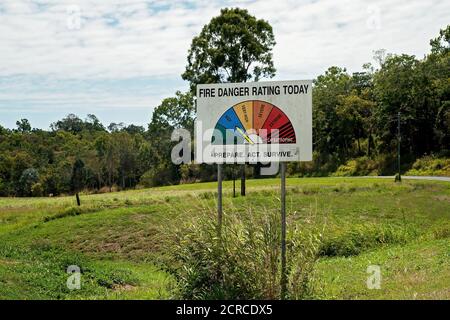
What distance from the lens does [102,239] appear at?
19.9 meters

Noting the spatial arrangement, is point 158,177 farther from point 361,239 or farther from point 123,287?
point 123,287

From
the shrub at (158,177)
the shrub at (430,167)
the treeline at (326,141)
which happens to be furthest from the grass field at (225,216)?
the shrub at (158,177)

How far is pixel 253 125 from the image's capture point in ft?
27.9

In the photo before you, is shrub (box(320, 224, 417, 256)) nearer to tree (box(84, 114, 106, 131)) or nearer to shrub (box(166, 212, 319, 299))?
shrub (box(166, 212, 319, 299))

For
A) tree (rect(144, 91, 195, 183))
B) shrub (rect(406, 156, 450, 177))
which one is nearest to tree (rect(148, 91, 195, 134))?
tree (rect(144, 91, 195, 183))

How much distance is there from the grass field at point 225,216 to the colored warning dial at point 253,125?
1198mm

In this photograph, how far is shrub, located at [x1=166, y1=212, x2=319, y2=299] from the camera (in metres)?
7.84

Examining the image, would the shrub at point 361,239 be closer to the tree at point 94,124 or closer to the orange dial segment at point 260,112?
the orange dial segment at point 260,112

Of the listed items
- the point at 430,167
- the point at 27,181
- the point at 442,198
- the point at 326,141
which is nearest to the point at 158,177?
the point at 27,181

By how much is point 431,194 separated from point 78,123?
105896 mm

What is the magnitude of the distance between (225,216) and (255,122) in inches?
65.4

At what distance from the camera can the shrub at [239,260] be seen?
784 cm

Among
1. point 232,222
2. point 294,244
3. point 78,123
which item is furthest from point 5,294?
point 78,123

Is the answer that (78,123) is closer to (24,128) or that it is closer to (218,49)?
(24,128)
